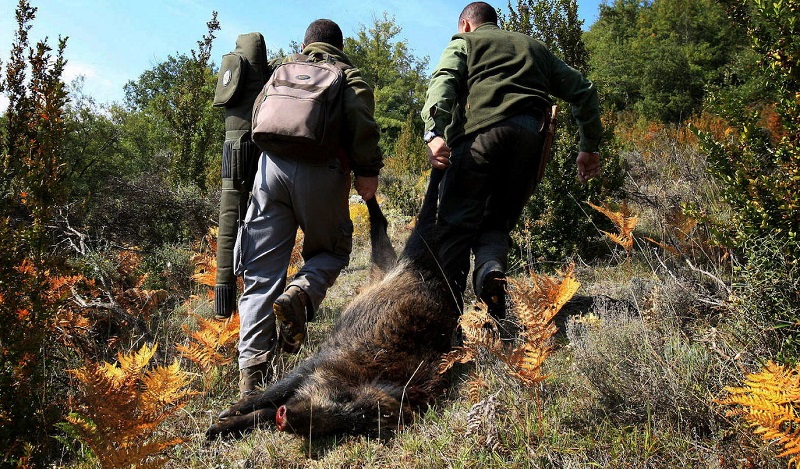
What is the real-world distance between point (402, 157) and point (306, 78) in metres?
9.15

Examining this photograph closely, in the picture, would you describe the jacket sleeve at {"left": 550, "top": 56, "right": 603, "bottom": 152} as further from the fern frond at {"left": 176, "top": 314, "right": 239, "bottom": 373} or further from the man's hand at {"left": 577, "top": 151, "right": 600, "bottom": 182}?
the fern frond at {"left": 176, "top": 314, "right": 239, "bottom": 373}

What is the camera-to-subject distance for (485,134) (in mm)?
3361

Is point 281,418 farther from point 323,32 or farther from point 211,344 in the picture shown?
point 323,32

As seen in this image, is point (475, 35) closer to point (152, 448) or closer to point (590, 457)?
point (590, 457)

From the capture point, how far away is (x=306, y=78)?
2.99 m

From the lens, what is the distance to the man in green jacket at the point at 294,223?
2943 mm

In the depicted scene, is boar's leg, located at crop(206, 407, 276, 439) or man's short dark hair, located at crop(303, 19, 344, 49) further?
man's short dark hair, located at crop(303, 19, 344, 49)

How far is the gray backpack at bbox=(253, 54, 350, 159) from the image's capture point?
2.85 m

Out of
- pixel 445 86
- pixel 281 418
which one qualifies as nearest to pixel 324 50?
pixel 445 86

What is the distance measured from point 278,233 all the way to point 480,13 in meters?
2.21

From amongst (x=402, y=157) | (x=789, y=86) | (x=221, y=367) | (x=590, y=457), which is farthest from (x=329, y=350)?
(x=402, y=157)

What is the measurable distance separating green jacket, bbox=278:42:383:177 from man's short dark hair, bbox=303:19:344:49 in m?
0.13

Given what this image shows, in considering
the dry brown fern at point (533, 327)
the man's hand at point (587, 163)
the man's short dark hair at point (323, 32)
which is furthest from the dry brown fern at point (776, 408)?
the man's short dark hair at point (323, 32)

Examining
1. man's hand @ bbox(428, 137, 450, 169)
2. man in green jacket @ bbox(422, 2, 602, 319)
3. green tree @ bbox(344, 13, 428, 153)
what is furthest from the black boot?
green tree @ bbox(344, 13, 428, 153)
